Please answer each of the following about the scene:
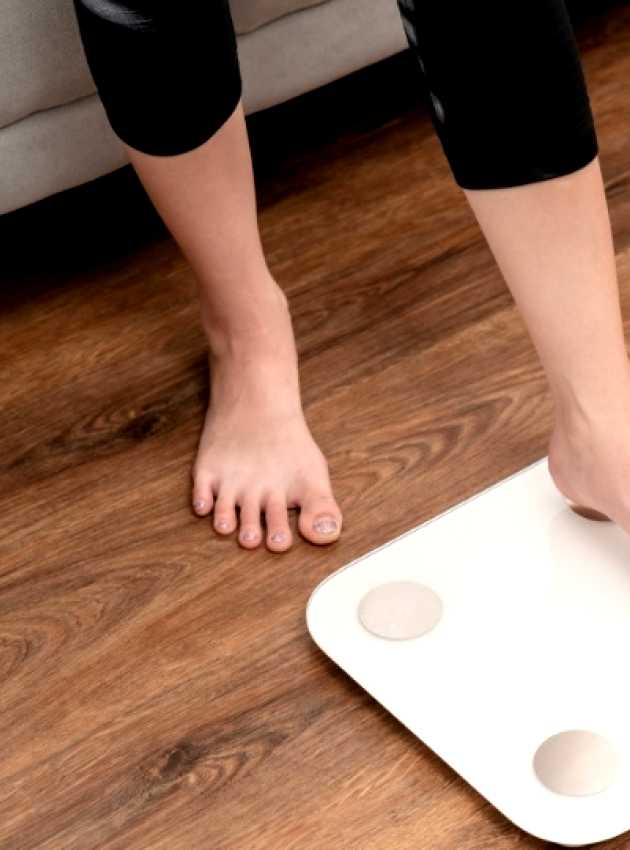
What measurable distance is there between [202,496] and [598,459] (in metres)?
0.34

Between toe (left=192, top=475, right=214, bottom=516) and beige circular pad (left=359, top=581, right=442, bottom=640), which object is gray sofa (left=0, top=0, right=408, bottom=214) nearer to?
toe (left=192, top=475, right=214, bottom=516)

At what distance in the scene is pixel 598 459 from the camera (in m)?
0.89

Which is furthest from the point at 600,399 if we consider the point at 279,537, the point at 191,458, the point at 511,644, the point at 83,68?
the point at 83,68

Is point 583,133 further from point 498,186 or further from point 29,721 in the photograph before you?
point 29,721

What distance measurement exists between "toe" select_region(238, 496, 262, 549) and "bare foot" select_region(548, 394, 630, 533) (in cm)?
24

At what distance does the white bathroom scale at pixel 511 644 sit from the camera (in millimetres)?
811

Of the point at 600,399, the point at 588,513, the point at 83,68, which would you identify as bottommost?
the point at 588,513

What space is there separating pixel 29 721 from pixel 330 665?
206 millimetres

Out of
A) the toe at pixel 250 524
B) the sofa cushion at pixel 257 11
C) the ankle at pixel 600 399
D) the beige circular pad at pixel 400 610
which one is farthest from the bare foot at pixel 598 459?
the sofa cushion at pixel 257 11

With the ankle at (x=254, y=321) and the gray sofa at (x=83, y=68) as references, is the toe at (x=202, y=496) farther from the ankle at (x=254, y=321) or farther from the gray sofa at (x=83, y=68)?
the gray sofa at (x=83, y=68)

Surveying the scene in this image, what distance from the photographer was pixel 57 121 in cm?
125

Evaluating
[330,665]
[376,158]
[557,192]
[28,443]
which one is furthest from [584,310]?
[376,158]

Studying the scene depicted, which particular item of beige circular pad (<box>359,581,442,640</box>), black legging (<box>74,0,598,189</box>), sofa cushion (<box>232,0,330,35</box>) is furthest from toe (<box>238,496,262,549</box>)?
sofa cushion (<box>232,0,330,35</box>)

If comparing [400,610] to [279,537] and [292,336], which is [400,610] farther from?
[292,336]
